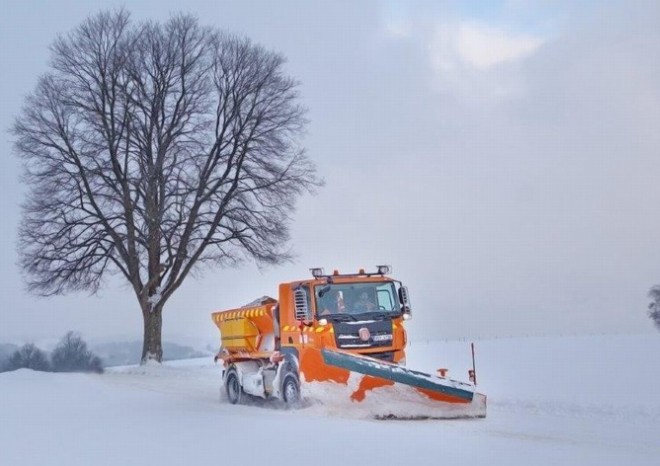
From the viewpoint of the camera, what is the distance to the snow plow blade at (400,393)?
12.5 m

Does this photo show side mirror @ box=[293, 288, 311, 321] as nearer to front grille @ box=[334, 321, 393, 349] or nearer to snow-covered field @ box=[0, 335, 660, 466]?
front grille @ box=[334, 321, 393, 349]

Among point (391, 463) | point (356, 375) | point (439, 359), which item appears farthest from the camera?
point (439, 359)

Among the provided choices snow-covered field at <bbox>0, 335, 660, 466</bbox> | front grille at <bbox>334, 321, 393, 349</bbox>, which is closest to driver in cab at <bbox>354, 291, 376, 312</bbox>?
front grille at <bbox>334, 321, 393, 349</bbox>

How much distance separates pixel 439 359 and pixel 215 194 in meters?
11.3

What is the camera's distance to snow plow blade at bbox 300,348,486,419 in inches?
492

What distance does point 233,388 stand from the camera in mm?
17078

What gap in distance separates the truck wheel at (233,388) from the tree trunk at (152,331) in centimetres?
1341

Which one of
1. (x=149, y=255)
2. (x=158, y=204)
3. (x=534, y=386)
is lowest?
(x=534, y=386)

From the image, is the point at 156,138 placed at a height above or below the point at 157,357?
above

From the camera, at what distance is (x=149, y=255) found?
2994 cm

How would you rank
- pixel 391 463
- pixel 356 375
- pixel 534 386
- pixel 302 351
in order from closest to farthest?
pixel 391 463 → pixel 356 375 → pixel 302 351 → pixel 534 386

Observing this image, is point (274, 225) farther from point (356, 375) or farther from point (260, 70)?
point (356, 375)

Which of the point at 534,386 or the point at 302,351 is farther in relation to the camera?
the point at 534,386

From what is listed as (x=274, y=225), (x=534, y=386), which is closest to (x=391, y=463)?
(x=534, y=386)
